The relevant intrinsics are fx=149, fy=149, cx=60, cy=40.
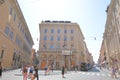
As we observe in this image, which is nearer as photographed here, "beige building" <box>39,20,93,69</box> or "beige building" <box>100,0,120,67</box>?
"beige building" <box>100,0,120,67</box>

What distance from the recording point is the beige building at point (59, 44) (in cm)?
5956

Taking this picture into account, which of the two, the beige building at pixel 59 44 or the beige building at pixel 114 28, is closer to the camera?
the beige building at pixel 114 28

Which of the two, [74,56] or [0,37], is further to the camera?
[74,56]

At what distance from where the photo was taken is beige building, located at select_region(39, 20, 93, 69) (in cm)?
5956

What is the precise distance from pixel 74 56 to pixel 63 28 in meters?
13.0

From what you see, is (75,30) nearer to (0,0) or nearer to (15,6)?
(15,6)

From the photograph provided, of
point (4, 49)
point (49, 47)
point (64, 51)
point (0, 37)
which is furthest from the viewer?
point (49, 47)

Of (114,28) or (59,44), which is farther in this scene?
(59,44)

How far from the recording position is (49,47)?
61.2 m

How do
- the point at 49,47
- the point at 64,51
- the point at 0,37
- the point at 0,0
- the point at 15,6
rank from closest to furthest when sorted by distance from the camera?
the point at 0,0
the point at 0,37
the point at 15,6
the point at 64,51
the point at 49,47

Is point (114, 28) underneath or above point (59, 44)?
above

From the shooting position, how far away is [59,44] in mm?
61688

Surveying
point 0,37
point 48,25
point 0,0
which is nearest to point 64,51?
Result: point 48,25

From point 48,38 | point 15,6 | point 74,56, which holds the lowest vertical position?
point 74,56
